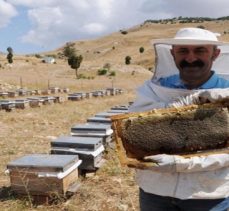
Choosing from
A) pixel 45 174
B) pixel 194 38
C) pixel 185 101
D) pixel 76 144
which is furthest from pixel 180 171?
pixel 76 144

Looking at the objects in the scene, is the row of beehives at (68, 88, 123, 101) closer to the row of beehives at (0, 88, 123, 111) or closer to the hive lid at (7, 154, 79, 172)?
the row of beehives at (0, 88, 123, 111)

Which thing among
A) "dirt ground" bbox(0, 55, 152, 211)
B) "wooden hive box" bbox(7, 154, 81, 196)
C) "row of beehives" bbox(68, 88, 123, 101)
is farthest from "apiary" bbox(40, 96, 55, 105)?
"wooden hive box" bbox(7, 154, 81, 196)

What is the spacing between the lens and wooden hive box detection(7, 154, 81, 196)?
5043mm

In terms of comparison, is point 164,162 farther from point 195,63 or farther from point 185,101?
point 195,63

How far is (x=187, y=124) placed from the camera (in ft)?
7.89

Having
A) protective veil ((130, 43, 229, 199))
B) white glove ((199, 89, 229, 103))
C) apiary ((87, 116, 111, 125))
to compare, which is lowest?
apiary ((87, 116, 111, 125))

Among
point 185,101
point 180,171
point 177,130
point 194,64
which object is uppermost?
point 194,64

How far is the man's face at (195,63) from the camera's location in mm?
2518

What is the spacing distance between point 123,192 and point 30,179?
4.28 feet

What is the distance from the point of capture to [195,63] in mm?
2516

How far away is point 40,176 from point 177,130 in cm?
300

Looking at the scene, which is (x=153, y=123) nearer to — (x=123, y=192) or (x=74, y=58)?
(x=123, y=192)

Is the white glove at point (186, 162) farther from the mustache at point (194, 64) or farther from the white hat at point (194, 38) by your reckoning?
the white hat at point (194, 38)

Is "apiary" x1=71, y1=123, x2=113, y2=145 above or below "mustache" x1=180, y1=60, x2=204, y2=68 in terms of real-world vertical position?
below
